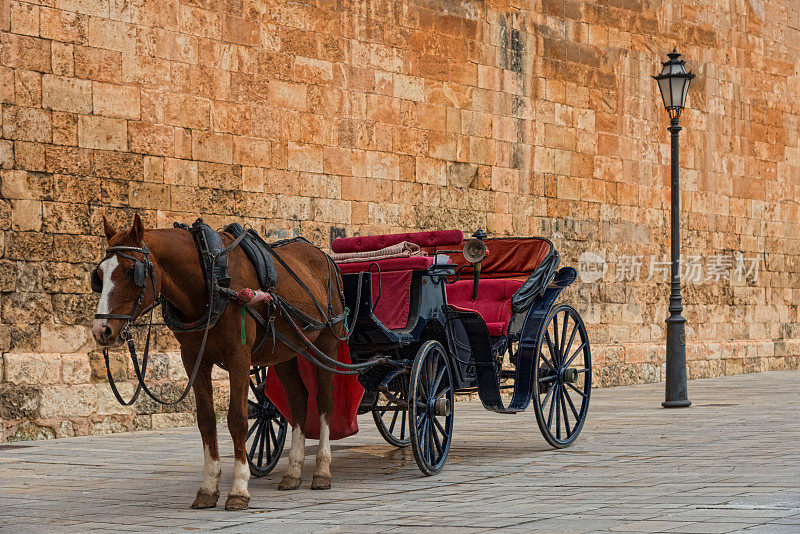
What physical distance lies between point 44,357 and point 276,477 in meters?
3.33

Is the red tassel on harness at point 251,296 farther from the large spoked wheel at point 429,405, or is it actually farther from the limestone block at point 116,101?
Answer: the limestone block at point 116,101

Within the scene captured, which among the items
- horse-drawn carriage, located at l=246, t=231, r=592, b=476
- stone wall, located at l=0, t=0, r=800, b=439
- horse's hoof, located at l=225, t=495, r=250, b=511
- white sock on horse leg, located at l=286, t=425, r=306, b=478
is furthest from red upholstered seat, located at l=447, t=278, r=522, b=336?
stone wall, located at l=0, t=0, r=800, b=439

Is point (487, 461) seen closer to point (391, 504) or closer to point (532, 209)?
point (391, 504)

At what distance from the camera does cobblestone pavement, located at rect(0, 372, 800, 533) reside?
19.0ft

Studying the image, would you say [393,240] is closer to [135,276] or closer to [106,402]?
[135,276]

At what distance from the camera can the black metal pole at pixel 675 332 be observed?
12.8 m

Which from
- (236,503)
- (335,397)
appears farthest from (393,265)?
(236,503)

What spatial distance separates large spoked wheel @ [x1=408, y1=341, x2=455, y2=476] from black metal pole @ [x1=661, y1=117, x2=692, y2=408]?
555 centimetres

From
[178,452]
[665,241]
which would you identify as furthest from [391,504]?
[665,241]

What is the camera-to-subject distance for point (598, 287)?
16.7 m

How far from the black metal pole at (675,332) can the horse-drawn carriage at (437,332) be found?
3.61 metres

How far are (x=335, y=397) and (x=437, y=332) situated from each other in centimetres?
84

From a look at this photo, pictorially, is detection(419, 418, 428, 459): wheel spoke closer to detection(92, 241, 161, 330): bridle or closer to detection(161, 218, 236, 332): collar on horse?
detection(161, 218, 236, 332): collar on horse

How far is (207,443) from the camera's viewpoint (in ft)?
21.6
